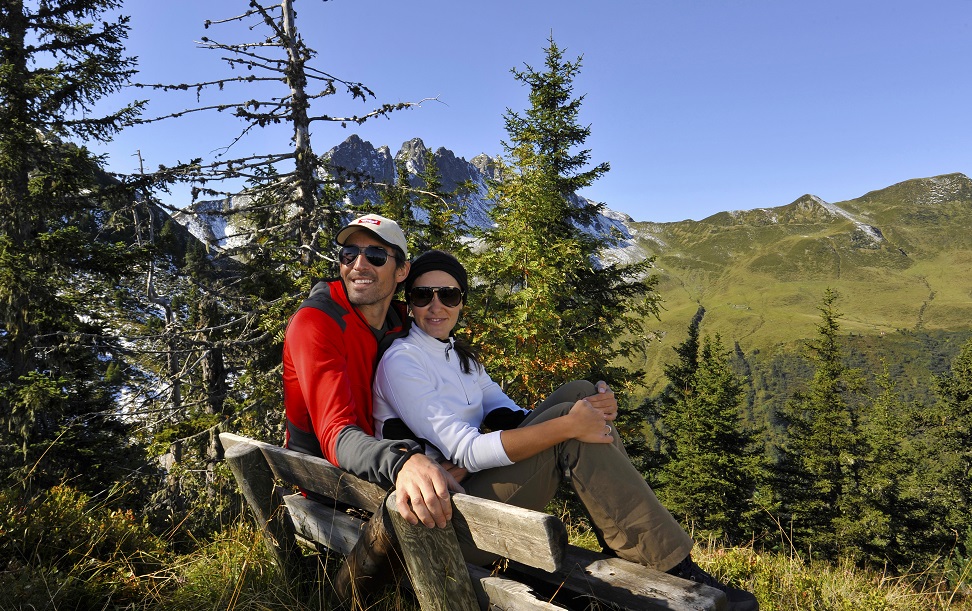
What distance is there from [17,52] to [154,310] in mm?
5918

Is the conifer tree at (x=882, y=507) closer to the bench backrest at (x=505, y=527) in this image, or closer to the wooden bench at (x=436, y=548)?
the wooden bench at (x=436, y=548)

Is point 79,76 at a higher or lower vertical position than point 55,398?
higher

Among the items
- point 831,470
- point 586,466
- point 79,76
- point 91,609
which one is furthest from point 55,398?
point 831,470

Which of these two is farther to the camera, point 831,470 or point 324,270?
point 831,470

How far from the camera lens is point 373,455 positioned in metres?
2.07

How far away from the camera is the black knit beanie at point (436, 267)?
11.2 ft

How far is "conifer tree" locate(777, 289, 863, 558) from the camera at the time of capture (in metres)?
27.6

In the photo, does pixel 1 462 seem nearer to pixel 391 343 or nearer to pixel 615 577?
pixel 391 343

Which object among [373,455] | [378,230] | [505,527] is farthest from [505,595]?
[378,230]

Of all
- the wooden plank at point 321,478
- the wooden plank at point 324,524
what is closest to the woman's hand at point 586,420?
the wooden plank at point 321,478

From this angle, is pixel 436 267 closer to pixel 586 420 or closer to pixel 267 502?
pixel 586 420

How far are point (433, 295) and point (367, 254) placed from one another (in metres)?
0.59

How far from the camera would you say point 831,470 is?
28.6m

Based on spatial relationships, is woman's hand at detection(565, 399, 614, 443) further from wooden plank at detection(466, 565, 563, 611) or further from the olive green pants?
wooden plank at detection(466, 565, 563, 611)
